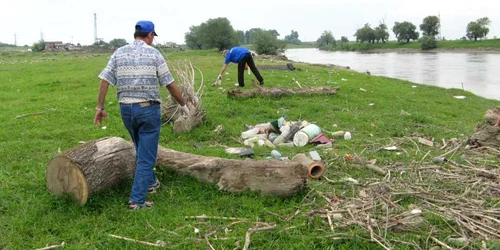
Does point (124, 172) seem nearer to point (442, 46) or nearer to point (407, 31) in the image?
point (442, 46)

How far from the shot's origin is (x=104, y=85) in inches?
165

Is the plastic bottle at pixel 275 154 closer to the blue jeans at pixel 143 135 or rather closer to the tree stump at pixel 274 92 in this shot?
the blue jeans at pixel 143 135

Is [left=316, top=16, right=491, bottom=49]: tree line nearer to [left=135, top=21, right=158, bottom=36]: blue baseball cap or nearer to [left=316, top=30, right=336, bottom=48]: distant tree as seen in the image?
[left=316, top=30, right=336, bottom=48]: distant tree

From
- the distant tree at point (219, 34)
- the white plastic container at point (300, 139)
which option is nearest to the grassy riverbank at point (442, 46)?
the distant tree at point (219, 34)

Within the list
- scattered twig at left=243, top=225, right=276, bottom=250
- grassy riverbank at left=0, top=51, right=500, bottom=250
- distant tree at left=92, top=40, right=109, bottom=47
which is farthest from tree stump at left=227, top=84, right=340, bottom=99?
distant tree at left=92, top=40, right=109, bottom=47

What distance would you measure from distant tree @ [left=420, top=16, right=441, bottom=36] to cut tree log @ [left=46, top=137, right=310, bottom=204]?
88.6 meters

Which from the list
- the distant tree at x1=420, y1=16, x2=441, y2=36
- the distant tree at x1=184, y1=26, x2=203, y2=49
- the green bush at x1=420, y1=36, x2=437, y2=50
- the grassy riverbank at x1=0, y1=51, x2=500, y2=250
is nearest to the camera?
the grassy riverbank at x1=0, y1=51, x2=500, y2=250

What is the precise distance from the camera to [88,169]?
4270 mm

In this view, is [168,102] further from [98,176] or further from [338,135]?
[98,176]

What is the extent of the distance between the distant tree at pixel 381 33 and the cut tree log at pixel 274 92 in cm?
8240

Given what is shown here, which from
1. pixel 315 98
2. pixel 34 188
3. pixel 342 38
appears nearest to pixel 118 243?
pixel 34 188

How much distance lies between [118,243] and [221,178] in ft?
4.59

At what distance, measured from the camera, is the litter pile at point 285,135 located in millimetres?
6879

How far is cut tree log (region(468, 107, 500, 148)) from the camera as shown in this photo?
20.7 feet
